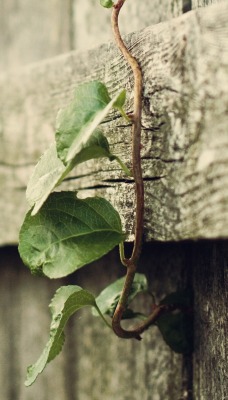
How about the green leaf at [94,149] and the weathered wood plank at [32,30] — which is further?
the weathered wood plank at [32,30]

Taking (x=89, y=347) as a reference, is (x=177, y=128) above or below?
above

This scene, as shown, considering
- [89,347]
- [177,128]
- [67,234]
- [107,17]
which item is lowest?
[89,347]

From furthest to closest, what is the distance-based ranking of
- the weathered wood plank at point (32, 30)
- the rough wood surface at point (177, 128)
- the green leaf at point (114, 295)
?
the weathered wood plank at point (32, 30), the green leaf at point (114, 295), the rough wood surface at point (177, 128)

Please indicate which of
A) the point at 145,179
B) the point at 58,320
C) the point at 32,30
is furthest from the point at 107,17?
the point at 58,320

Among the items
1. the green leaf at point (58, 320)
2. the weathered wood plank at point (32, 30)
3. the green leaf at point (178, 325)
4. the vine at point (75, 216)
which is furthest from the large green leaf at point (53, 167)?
the weathered wood plank at point (32, 30)

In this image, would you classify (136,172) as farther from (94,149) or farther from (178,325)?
(178,325)

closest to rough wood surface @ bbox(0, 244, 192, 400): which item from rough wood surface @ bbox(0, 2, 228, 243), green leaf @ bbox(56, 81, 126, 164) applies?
rough wood surface @ bbox(0, 2, 228, 243)

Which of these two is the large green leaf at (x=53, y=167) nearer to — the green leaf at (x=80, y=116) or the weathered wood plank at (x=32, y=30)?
the green leaf at (x=80, y=116)

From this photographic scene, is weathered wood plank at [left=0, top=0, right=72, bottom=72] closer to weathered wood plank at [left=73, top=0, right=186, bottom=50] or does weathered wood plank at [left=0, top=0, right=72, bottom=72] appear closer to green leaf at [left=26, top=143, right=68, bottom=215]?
weathered wood plank at [left=73, top=0, right=186, bottom=50]
